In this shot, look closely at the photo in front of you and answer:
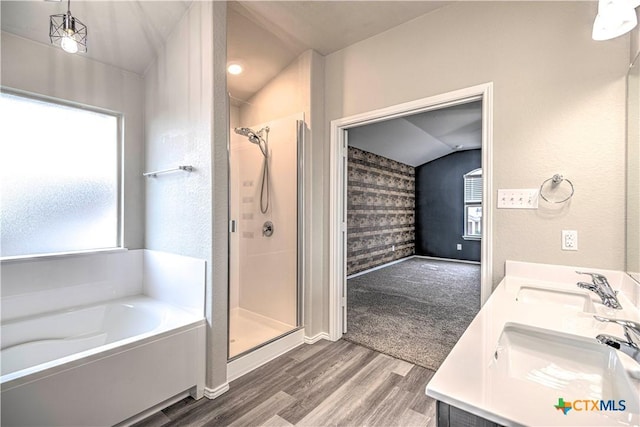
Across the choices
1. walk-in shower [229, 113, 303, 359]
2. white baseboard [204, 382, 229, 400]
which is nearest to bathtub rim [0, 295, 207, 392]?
white baseboard [204, 382, 229, 400]

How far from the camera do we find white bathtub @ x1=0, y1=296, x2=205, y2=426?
132 cm

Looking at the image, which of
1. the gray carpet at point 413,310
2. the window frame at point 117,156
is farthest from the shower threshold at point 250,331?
the window frame at point 117,156

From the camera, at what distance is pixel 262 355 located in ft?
7.35

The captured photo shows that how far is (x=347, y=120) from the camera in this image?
8.30 feet

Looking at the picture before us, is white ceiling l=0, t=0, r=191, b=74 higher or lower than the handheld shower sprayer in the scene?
higher

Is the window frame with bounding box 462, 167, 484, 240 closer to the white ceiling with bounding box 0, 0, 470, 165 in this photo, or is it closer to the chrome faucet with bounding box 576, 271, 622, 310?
the white ceiling with bounding box 0, 0, 470, 165

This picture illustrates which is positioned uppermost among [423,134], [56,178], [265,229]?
[423,134]

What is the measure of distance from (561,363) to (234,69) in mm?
2980

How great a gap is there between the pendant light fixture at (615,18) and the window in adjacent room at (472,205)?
18.6 ft

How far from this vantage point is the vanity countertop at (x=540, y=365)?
0.59 metres

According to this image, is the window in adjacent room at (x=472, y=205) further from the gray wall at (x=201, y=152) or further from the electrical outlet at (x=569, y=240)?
the gray wall at (x=201, y=152)

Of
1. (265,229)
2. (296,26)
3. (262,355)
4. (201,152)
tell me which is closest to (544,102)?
(296,26)

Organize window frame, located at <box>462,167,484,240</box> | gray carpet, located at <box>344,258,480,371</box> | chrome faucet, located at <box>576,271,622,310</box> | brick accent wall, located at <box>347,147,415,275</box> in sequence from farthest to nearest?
window frame, located at <box>462,167,484,240</box>
brick accent wall, located at <box>347,147,415,275</box>
gray carpet, located at <box>344,258,480,371</box>
chrome faucet, located at <box>576,271,622,310</box>

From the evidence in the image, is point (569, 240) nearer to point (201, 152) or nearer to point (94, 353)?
point (201, 152)
